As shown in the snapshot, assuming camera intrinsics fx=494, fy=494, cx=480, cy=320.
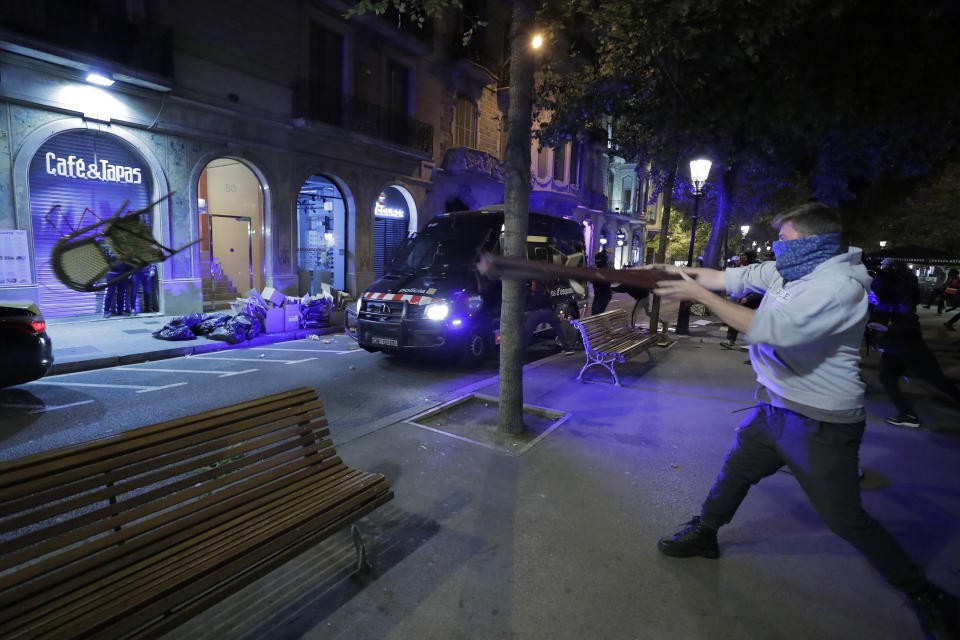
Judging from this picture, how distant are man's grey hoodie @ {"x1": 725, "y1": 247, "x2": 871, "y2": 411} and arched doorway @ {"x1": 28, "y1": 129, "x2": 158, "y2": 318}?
12.5 metres

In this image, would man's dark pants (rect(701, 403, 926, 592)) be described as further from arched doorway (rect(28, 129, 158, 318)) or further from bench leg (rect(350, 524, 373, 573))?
arched doorway (rect(28, 129, 158, 318))

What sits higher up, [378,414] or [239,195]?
[239,195]

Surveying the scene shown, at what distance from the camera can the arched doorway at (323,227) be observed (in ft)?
55.9

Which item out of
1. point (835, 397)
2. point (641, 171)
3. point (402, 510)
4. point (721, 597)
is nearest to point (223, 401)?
point (402, 510)

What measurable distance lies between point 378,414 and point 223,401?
6.75 feet

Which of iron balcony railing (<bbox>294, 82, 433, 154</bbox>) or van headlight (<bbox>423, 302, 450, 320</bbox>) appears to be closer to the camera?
van headlight (<bbox>423, 302, 450, 320</bbox>)

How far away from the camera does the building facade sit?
9945 millimetres

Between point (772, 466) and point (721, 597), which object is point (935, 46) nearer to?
point (772, 466)

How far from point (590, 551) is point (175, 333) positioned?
939 centimetres

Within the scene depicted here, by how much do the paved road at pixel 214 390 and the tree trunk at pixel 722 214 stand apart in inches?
330

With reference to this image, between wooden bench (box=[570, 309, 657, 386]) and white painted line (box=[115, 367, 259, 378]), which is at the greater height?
wooden bench (box=[570, 309, 657, 386])

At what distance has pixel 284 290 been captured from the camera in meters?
14.9

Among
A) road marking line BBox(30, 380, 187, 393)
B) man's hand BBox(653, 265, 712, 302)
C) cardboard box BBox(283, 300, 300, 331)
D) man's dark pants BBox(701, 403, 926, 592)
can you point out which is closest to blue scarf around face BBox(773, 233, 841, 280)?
man's hand BBox(653, 265, 712, 302)

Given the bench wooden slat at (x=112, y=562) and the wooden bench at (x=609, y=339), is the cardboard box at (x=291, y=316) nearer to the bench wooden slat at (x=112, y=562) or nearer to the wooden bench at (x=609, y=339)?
the wooden bench at (x=609, y=339)
